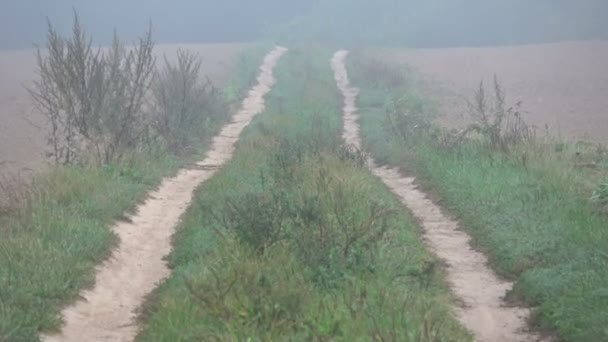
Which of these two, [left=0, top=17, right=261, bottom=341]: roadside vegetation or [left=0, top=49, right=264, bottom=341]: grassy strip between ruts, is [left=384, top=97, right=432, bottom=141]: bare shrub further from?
[left=0, top=49, right=264, bottom=341]: grassy strip between ruts

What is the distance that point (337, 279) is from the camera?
25.1 feet

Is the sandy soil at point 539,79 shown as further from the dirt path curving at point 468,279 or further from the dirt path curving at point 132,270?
the dirt path curving at point 132,270

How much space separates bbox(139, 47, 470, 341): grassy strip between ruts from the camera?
6355mm

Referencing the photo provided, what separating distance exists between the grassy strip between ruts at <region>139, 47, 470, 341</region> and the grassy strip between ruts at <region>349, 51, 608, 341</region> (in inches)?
36.3

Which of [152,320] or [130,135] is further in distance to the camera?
[130,135]

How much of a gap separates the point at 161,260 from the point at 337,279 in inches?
128

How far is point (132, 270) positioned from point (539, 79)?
27230 millimetres

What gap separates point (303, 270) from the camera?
25.4 ft

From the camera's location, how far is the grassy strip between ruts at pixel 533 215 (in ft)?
23.5

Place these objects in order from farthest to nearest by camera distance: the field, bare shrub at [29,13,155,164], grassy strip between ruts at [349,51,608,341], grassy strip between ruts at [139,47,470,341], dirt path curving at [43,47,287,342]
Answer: bare shrub at [29,13,155,164], dirt path curving at [43,47,287,342], grassy strip between ruts at [349,51,608,341], the field, grassy strip between ruts at [139,47,470,341]

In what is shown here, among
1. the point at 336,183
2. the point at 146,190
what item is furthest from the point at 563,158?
the point at 146,190

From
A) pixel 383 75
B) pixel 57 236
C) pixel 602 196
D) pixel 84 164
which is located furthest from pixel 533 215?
pixel 383 75

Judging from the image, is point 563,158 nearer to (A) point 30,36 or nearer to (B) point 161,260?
(B) point 161,260

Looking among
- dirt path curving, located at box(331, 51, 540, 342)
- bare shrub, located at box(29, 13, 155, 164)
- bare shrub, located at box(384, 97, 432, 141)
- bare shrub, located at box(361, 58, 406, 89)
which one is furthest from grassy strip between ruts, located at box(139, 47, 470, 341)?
bare shrub, located at box(361, 58, 406, 89)
